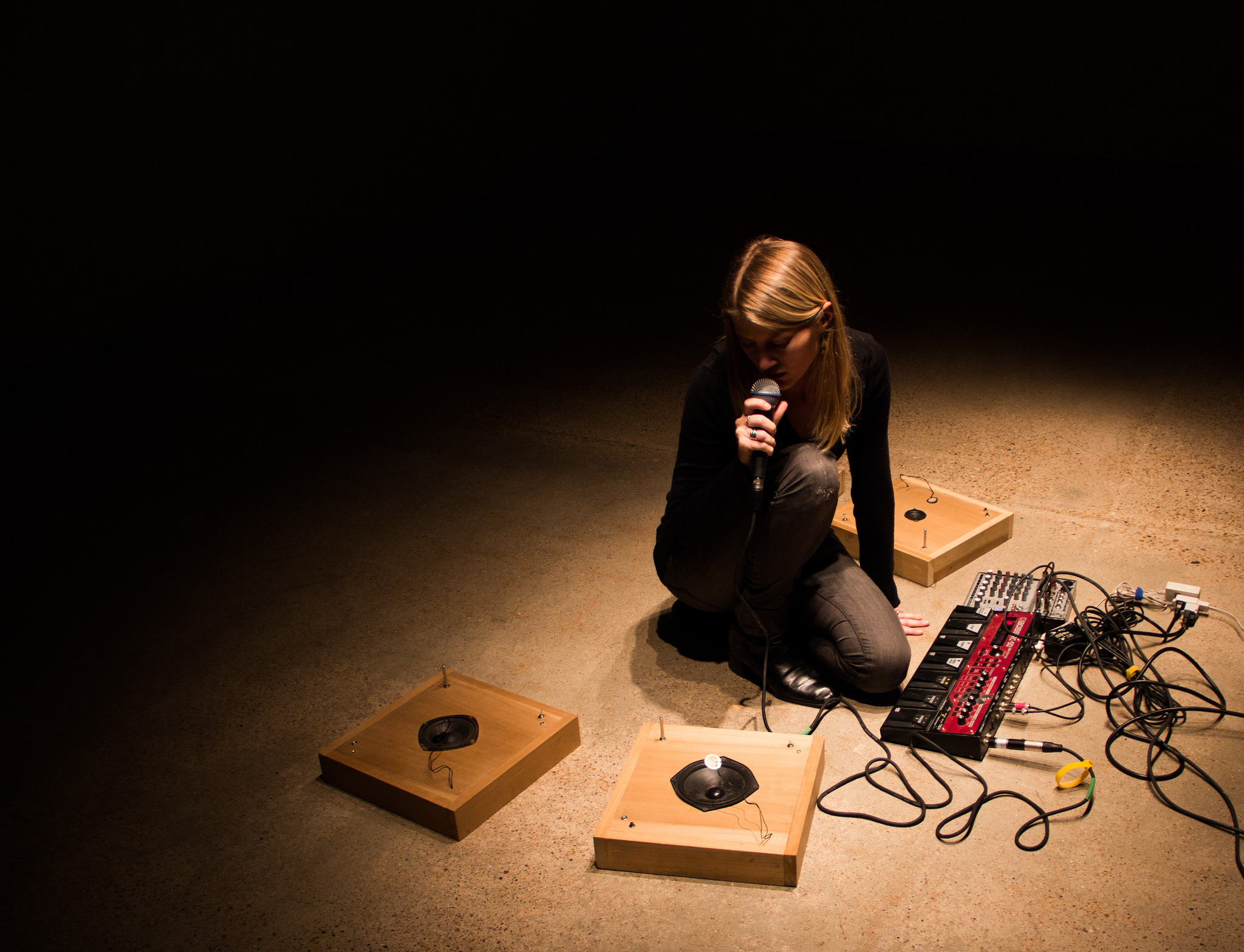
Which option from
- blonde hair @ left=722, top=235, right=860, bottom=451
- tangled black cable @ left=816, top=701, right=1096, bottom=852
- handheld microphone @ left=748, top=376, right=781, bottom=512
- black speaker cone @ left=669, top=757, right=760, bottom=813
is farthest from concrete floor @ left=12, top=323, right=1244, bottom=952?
blonde hair @ left=722, top=235, right=860, bottom=451

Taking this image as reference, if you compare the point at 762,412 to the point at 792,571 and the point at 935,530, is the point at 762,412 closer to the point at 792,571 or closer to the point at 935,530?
the point at 792,571

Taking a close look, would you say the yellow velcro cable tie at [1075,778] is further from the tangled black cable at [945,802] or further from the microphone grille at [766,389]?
the microphone grille at [766,389]

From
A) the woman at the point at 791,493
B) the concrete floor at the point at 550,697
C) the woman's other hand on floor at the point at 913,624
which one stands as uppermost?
the woman at the point at 791,493

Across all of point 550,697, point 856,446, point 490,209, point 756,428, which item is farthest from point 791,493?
point 490,209

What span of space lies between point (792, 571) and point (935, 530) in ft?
2.28

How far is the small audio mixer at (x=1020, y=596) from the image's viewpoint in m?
2.34

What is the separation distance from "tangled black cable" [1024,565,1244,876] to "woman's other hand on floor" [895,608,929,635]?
0.87 feet

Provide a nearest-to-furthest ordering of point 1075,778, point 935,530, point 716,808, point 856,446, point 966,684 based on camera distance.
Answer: point 716,808 → point 1075,778 → point 966,684 → point 856,446 → point 935,530

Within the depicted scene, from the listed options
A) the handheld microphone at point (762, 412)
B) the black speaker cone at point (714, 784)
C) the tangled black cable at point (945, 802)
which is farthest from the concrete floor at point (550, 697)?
the handheld microphone at point (762, 412)

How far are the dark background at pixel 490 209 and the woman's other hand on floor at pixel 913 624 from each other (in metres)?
2.02

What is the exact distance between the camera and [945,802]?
1.89m

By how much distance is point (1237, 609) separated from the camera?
2.40 m

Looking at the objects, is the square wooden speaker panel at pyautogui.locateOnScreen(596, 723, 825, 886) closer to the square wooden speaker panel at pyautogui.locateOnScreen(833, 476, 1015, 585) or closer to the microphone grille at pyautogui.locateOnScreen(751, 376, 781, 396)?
the microphone grille at pyautogui.locateOnScreen(751, 376, 781, 396)

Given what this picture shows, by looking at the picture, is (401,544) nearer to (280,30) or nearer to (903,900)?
(903,900)
